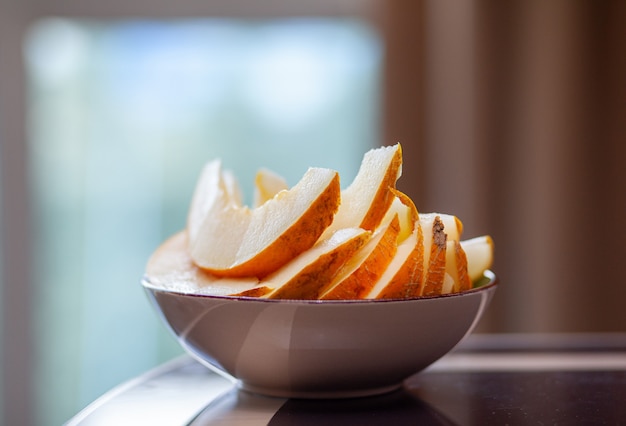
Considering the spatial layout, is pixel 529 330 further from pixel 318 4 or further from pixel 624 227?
pixel 318 4

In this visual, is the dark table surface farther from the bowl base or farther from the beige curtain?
the beige curtain

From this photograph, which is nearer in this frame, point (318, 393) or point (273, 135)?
point (318, 393)

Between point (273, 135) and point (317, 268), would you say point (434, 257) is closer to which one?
point (317, 268)

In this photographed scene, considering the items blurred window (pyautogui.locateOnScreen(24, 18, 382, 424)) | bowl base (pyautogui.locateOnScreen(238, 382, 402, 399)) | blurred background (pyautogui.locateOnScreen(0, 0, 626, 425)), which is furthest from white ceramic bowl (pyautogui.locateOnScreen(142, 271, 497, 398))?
blurred window (pyautogui.locateOnScreen(24, 18, 382, 424))

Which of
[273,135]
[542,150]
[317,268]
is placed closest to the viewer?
[317,268]

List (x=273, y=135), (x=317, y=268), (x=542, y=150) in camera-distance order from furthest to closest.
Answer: (x=273, y=135)
(x=542, y=150)
(x=317, y=268)

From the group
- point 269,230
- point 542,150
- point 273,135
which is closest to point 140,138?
point 273,135

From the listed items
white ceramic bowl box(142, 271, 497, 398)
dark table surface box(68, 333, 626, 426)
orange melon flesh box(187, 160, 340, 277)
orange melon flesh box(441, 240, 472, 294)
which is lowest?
dark table surface box(68, 333, 626, 426)

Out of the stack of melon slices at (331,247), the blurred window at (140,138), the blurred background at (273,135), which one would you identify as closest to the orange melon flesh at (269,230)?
the stack of melon slices at (331,247)
